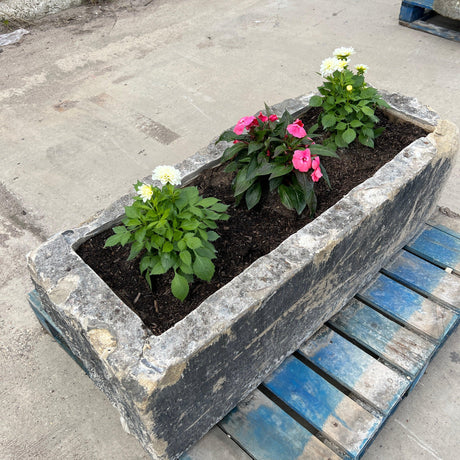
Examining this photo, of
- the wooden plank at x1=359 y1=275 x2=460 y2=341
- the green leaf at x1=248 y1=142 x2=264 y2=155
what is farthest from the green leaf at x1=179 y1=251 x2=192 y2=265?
the wooden plank at x1=359 y1=275 x2=460 y2=341

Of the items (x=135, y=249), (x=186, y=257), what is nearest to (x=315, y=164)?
(x=186, y=257)

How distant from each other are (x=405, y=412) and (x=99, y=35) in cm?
452

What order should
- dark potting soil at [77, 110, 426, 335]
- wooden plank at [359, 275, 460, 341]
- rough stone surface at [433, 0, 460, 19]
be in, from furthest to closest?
rough stone surface at [433, 0, 460, 19], wooden plank at [359, 275, 460, 341], dark potting soil at [77, 110, 426, 335]

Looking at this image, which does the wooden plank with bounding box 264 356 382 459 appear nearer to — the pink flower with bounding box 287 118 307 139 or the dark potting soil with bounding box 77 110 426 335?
the dark potting soil with bounding box 77 110 426 335

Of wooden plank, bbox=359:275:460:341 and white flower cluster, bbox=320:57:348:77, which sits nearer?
wooden plank, bbox=359:275:460:341

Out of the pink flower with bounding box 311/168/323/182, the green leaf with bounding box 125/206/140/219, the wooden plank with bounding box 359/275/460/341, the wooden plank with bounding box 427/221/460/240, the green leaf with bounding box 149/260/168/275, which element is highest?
the green leaf with bounding box 125/206/140/219

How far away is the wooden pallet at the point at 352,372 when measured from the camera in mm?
1854

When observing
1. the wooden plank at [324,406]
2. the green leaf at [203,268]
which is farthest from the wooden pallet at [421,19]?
the green leaf at [203,268]

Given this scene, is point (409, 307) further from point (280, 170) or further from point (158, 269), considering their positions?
point (158, 269)

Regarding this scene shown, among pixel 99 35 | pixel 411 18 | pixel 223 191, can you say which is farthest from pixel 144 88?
pixel 411 18

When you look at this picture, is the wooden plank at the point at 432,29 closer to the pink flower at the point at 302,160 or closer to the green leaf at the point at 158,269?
the pink flower at the point at 302,160

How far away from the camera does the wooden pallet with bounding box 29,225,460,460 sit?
1.85m

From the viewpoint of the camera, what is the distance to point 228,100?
3.92 metres

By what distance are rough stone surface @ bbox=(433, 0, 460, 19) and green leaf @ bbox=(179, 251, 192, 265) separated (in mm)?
4001
